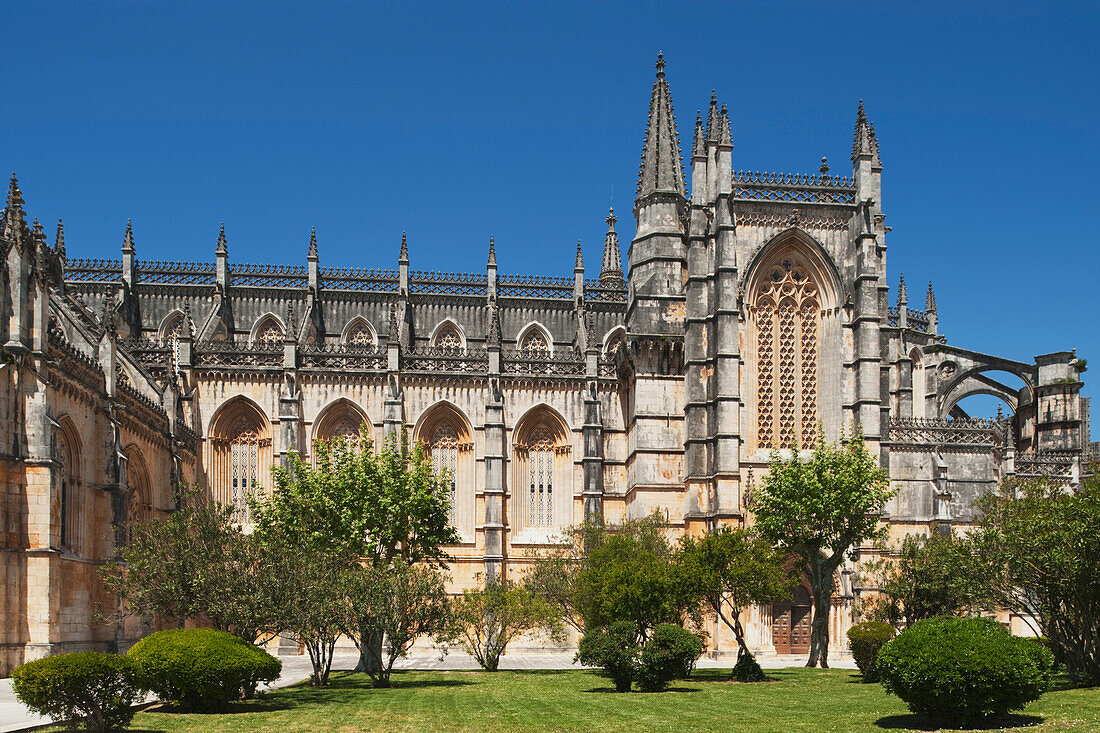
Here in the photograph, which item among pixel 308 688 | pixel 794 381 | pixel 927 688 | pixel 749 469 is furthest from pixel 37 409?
pixel 794 381

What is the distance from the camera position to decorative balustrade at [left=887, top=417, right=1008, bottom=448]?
48250mm

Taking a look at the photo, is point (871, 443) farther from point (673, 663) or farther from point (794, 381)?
point (673, 663)

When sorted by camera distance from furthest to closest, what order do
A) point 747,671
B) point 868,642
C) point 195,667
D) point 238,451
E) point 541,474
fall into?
point 541,474 → point 238,451 → point 747,671 → point 868,642 → point 195,667

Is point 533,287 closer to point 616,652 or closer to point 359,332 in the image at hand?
point 359,332

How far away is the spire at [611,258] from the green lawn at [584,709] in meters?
36.6

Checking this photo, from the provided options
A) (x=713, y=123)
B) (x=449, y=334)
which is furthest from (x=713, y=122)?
(x=449, y=334)

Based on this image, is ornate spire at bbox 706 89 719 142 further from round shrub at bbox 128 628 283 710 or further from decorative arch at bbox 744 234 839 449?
round shrub at bbox 128 628 283 710

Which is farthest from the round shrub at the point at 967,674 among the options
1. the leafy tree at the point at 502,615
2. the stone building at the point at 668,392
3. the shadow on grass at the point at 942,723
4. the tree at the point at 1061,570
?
the stone building at the point at 668,392

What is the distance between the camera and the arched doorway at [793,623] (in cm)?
→ 4497

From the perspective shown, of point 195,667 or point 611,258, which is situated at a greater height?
point 611,258

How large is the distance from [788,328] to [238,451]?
23912mm

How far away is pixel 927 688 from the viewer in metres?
18.5

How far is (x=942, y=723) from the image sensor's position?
61.9 ft

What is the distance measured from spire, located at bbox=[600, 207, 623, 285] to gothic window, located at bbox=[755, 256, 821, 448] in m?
16.9
